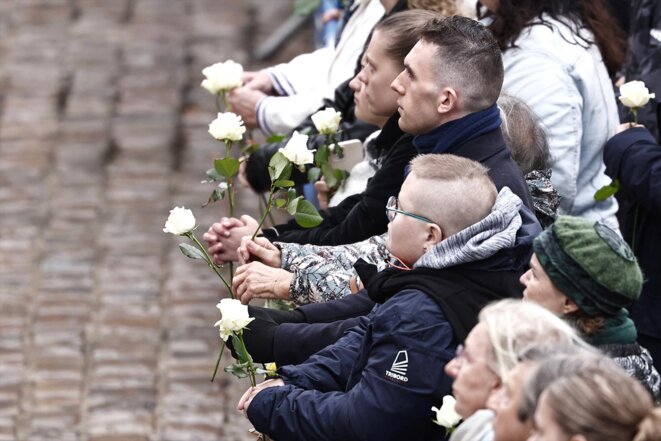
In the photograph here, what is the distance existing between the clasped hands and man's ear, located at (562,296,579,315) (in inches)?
43.4

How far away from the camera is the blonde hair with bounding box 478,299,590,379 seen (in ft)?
8.02

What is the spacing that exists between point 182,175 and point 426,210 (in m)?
5.03

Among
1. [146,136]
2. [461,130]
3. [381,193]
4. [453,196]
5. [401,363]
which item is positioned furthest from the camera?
[146,136]

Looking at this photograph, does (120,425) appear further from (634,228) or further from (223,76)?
(634,228)

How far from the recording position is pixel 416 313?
2.94 meters

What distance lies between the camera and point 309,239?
13.5 feet

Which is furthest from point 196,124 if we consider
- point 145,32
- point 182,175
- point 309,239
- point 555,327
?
point 555,327

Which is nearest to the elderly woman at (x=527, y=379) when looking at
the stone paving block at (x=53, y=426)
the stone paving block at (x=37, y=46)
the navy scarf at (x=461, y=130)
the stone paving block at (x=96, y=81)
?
the navy scarf at (x=461, y=130)

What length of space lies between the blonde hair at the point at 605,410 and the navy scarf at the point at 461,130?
1.37 m

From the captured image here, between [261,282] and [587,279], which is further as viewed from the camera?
[261,282]

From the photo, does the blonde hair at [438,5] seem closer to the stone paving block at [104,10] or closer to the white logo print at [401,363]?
the white logo print at [401,363]

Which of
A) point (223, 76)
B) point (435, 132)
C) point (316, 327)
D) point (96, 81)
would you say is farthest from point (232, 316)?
point (96, 81)

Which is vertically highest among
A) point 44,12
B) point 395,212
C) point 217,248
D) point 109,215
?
point 395,212

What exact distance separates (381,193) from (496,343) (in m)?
1.47
